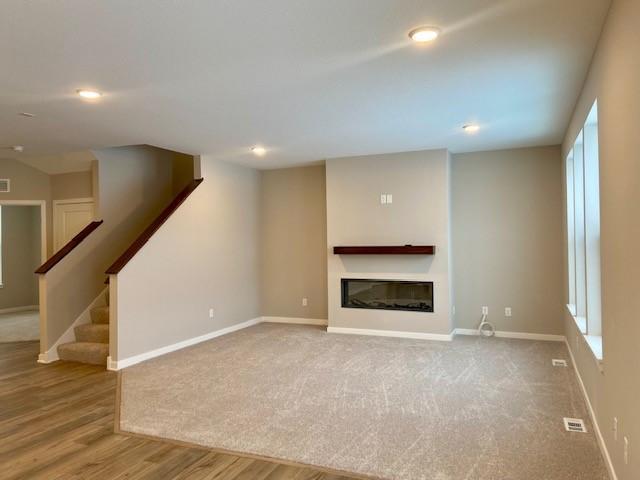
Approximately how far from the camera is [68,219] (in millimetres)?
6867

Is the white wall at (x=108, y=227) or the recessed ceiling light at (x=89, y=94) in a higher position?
the recessed ceiling light at (x=89, y=94)

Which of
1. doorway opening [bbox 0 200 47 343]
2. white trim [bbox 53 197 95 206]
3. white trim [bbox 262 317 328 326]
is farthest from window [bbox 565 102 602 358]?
doorway opening [bbox 0 200 47 343]

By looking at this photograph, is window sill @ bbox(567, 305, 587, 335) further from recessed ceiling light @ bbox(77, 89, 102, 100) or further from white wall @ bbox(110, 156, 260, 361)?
white wall @ bbox(110, 156, 260, 361)

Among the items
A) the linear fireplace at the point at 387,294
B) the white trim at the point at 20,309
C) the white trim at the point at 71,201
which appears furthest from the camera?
the white trim at the point at 20,309

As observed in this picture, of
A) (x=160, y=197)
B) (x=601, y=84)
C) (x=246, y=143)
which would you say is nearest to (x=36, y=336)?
(x=160, y=197)

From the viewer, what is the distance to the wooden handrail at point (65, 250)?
532 cm

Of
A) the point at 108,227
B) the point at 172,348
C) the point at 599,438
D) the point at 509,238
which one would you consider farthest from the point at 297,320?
the point at 599,438

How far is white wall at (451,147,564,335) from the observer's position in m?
5.73

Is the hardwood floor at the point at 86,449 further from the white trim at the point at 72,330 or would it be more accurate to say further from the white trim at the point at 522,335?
the white trim at the point at 522,335

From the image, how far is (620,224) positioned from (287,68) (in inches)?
83.6

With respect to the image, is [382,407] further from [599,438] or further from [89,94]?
[89,94]

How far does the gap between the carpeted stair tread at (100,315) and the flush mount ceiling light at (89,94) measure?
3.03 m

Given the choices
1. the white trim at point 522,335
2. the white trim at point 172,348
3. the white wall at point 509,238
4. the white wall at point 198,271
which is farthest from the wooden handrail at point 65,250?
the white trim at point 522,335

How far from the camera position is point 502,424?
315cm
